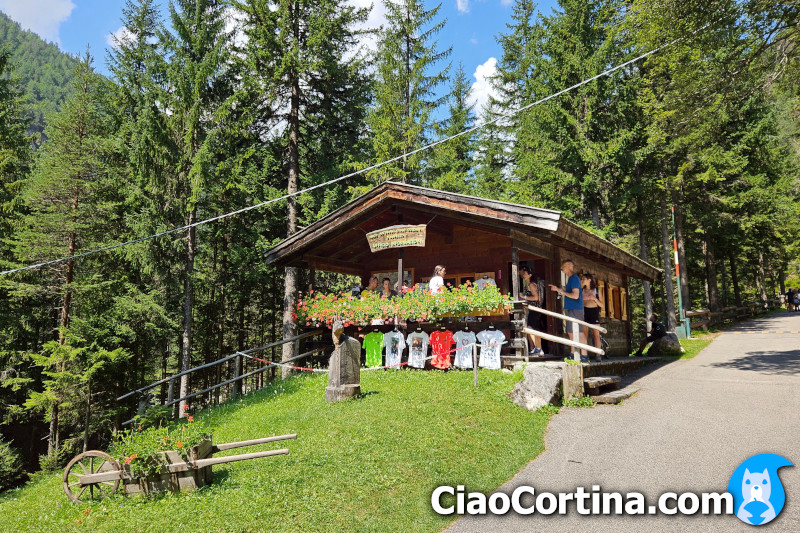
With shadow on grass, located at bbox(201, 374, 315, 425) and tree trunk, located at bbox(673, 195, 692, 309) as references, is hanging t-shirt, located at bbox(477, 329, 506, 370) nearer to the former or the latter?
shadow on grass, located at bbox(201, 374, 315, 425)

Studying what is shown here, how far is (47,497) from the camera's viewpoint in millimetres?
8070

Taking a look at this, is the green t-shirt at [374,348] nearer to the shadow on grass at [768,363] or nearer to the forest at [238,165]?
the forest at [238,165]

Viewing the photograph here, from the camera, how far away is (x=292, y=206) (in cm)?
1933

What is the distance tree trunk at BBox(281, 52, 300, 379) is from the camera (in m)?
17.7

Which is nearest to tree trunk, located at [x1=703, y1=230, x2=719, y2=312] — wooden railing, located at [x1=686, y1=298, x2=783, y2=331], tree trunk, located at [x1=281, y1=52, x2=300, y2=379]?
wooden railing, located at [x1=686, y1=298, x2=783, y2=331]

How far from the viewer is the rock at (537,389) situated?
852cm

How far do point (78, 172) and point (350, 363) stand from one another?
16206 mm

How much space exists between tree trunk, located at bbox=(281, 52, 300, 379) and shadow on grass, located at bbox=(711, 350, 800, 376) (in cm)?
1294

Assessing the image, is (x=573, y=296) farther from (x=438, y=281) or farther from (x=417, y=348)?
(x=417, y=348)

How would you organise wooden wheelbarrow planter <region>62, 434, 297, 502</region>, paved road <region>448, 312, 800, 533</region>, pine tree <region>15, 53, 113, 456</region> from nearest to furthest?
paved road <region>448, 312, 800, 533</region> → wooden wheelbarrow planter <region>62, 434, 297, 502</region> → pine tree <region>15, 53, 113, 456</region>

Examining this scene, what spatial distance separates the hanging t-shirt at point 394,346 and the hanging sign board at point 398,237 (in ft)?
7.75

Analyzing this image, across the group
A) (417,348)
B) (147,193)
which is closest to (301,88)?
(147,193)

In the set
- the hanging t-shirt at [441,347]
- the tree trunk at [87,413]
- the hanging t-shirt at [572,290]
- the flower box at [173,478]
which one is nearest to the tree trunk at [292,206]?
the hanging t-shirt at [441,347]

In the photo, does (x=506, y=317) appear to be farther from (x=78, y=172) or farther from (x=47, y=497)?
(x=78, y=172)
